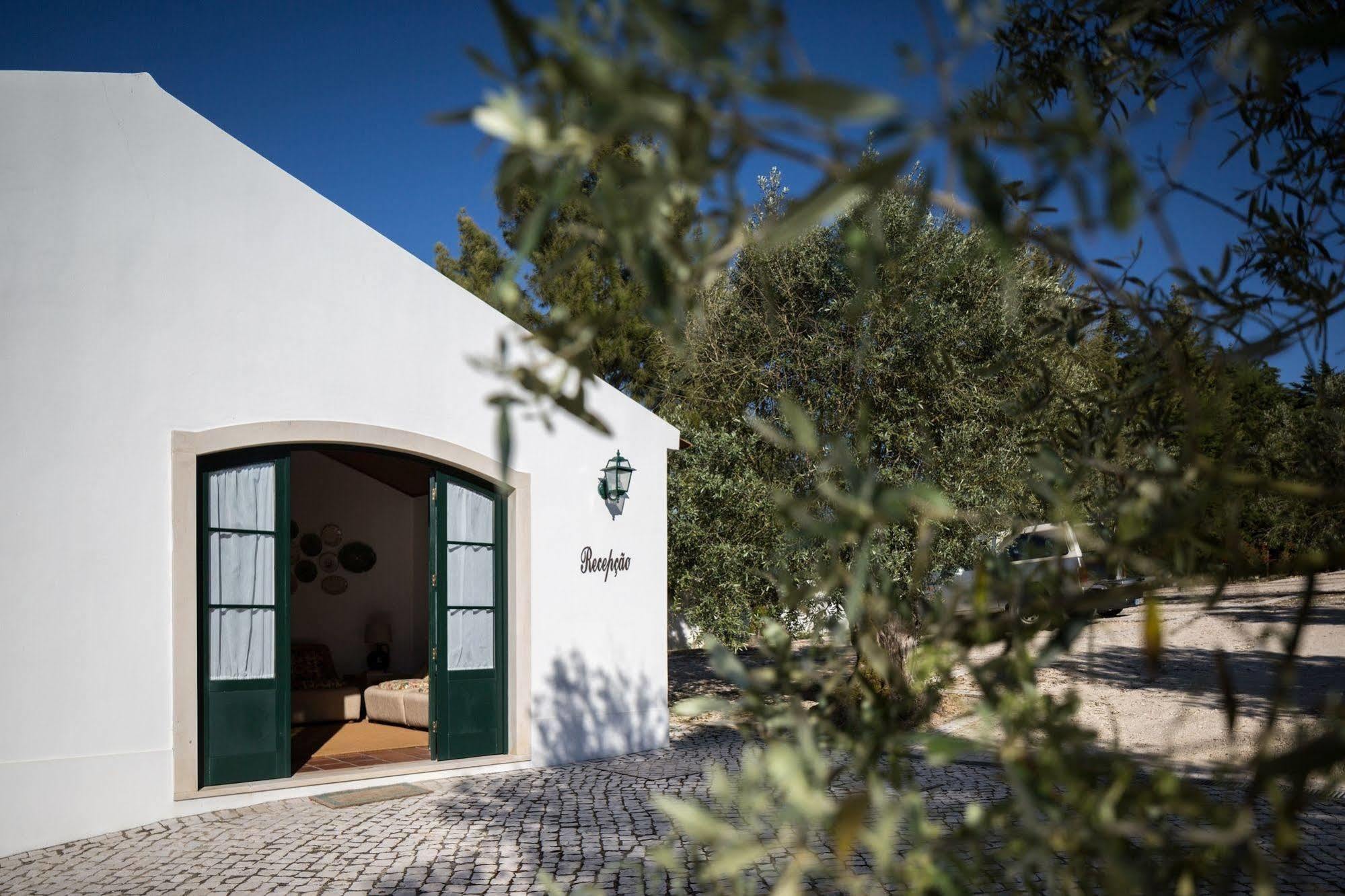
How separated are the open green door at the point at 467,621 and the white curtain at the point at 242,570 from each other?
46.3 inches

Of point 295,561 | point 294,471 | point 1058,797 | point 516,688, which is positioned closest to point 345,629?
point 295,561

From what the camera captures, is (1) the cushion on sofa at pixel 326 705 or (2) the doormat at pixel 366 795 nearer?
(2) the doormat at pixel 366 795

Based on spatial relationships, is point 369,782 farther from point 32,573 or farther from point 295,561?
point 295,561

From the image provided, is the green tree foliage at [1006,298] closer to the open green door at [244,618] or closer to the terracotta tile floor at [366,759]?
the open green door at [244,618]

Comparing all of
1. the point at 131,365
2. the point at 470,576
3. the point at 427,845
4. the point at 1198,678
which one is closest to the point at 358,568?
the point at 470,576

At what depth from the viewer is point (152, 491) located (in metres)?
6.03

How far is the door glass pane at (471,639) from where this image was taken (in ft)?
24.2

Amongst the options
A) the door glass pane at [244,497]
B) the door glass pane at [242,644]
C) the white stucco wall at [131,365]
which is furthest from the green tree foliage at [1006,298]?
the door glass pane at [242,644]

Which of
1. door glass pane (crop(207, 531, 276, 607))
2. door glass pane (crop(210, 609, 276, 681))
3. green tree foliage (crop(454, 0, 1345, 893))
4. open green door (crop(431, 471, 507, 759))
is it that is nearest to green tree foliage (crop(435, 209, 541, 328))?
open green door (crop(431, 471, 507, 759))

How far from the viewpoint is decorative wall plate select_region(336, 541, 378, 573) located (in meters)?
12.6

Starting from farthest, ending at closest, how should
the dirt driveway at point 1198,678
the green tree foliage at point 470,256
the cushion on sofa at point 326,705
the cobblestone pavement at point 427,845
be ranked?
the green tree foliage at point 470,256, the cushion on sofa at point 326,705, the dirt driveway at point 1198,678, the cobblestone pavement at point 427,845

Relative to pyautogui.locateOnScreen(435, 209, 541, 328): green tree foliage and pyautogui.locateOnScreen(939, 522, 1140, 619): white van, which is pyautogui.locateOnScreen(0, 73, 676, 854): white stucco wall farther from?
pyautogui.locateOnScreen(435, 209, 541, 328): green tree foliage

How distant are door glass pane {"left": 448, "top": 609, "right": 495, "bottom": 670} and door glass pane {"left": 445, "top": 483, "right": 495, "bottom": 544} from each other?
0.56m

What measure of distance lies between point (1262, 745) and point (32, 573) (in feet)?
20.5
